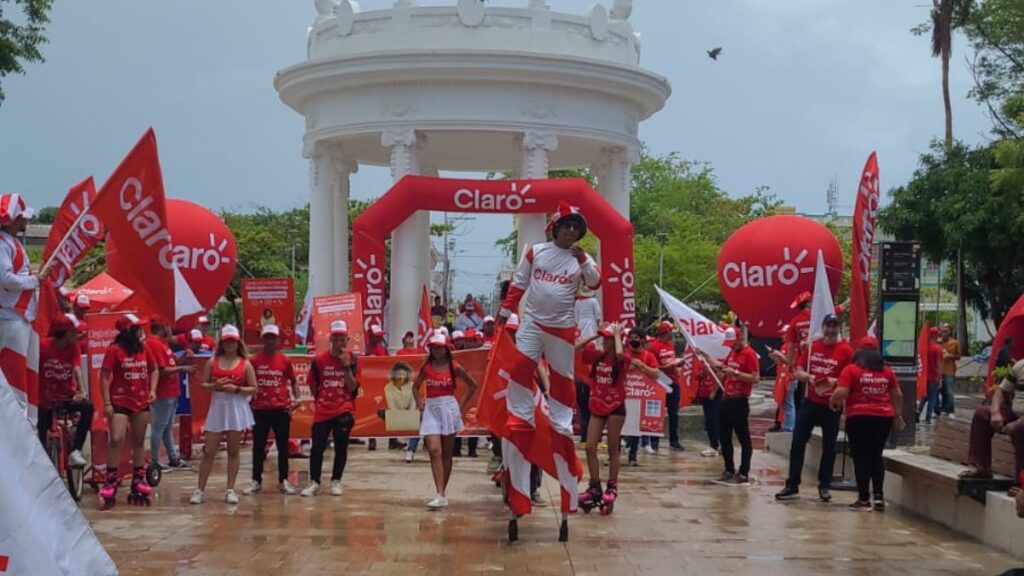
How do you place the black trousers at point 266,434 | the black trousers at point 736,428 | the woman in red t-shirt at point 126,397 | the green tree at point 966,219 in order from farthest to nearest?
1. the green tree at point 966,219
2. the black trousers at point 736,428
3. the black trousers at point 266,434
4. the woman in red t-shirt at point 126,397

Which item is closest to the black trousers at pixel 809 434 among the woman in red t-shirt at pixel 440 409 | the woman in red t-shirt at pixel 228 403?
the woman in red t-shirt at pixel 440 409

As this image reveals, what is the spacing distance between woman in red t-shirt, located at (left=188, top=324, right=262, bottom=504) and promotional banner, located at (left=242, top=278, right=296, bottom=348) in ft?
31.8

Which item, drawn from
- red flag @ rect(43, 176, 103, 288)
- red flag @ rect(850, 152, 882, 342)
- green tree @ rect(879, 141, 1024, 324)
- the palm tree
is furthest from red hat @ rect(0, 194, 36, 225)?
the palm tree

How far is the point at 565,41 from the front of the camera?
85.3 feet

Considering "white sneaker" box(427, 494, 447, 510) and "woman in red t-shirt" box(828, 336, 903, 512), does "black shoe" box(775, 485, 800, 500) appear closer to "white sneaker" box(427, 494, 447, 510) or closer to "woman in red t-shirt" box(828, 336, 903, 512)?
"woman in red t-shirt" box(828, 336, 903, 512)

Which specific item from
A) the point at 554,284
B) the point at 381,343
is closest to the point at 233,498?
the point at 554,284

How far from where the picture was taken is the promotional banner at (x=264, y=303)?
2211 cm

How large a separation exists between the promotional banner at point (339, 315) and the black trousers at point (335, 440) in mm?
4969

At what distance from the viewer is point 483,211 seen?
23.1 metres

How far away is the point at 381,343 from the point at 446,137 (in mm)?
9305

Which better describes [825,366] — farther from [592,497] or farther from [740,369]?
[592,497]

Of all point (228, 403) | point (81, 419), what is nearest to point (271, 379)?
point (228, 403)

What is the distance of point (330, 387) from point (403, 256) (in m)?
12.8

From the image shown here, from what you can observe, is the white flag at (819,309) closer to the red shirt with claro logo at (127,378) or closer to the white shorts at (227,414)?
the white shorts at (227,414)
